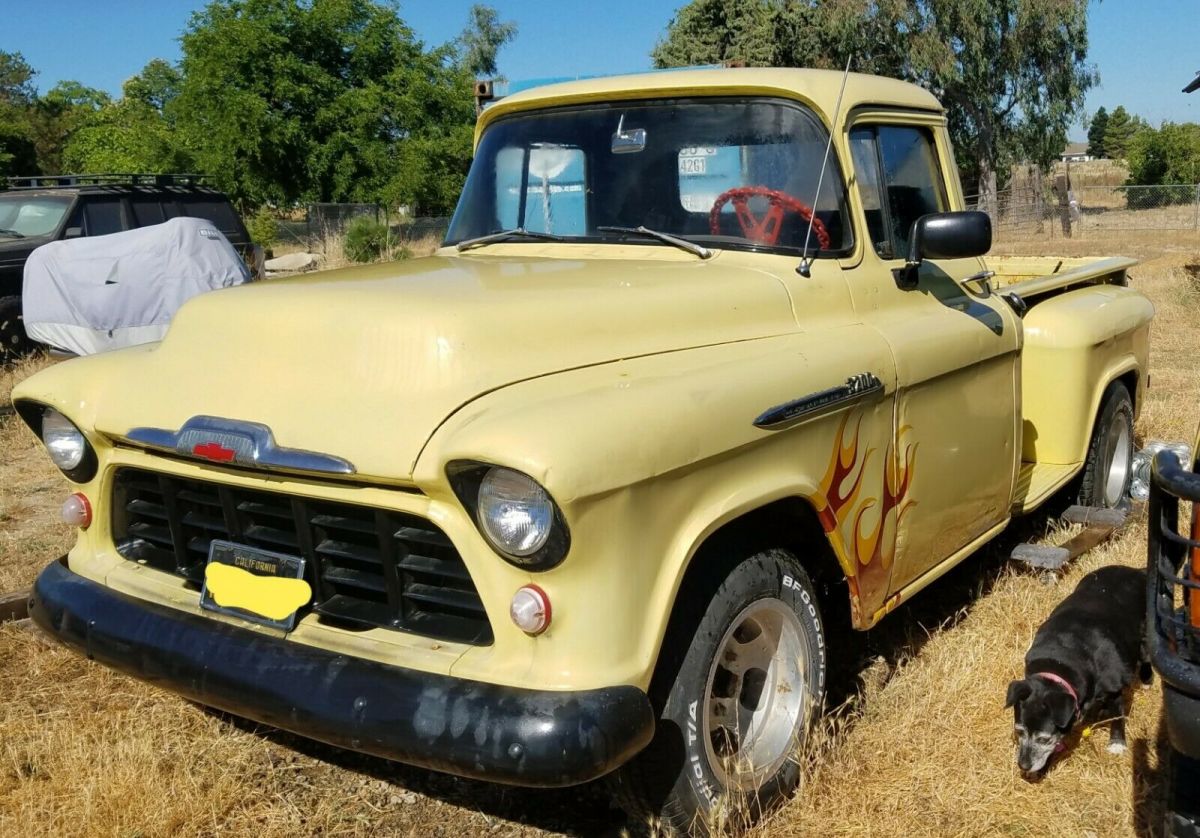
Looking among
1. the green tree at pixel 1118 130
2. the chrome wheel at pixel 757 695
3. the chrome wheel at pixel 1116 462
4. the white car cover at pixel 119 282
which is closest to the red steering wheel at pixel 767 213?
the chrome wheel at pixel 757 695

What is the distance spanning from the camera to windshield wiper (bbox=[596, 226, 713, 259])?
335 centimetres

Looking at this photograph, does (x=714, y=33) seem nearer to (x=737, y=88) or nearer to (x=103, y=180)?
(x=103, y=180)

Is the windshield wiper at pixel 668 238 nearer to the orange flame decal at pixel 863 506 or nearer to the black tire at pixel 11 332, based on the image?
the orange flame decal at pixel 863 506

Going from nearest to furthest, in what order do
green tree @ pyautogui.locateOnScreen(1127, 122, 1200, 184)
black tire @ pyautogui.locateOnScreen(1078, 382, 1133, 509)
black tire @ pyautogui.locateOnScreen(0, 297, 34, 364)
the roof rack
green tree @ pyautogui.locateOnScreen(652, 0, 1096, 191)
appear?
black tire @ pyautogui.locateOnScreen(1078, 382, 1133, 509)
black tire @ pyautogui.locateOnScreen(0, 297, 34, 364)
the roof rack
green tree @ pyautogui.locateOnScreen(652, 0, 1096, 191)
green tree @ pyautogui.locateOnScreen(1127, 122, 1200, 184)

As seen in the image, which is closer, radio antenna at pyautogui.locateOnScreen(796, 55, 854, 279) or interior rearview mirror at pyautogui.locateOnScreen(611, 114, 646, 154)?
radio antenna at pyautogui.locateOnScreen(796, 55, 854, 279)

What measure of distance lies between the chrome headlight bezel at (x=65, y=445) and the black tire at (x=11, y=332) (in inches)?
323

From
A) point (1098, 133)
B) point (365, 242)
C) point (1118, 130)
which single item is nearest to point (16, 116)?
point (365, 242)

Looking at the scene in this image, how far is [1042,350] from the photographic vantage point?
448cm

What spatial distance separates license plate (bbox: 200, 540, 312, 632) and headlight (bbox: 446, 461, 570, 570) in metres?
0.57

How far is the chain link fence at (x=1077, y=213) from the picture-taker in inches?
1093

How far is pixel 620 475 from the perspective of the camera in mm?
2223

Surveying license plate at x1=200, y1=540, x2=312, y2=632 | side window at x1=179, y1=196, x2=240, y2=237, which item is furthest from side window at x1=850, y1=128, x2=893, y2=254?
side window at x1=179, y1=196, x2=240, y2=237

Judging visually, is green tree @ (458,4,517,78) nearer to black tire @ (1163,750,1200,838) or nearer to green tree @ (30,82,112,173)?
green tree @ (30,82,112,173)

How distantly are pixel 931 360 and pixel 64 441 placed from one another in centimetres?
258
